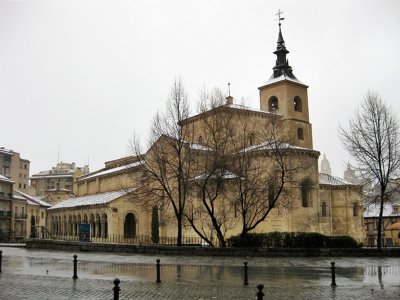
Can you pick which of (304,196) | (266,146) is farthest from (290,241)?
(304,196)

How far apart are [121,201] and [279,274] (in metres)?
30.4

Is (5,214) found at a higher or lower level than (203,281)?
higher

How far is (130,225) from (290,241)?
24611mm

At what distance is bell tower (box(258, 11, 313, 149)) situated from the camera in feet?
167

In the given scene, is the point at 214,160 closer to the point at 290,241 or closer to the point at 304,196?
the point at 290,241

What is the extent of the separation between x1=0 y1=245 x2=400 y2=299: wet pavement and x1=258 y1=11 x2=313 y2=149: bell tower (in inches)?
1144

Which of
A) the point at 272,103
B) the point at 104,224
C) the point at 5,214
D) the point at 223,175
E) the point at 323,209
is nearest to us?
the point at 223,175

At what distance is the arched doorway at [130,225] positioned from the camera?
48256 millimetres

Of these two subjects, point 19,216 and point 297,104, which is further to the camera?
point 19,216

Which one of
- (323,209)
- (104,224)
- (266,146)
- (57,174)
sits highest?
(57,174)

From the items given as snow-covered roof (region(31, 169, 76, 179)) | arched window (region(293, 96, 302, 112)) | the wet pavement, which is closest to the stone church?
arched window (region(293, 96, 302, 112))

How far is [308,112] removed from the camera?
53281 millimetres

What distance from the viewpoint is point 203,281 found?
52.2 feet

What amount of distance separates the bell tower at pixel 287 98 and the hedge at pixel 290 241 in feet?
71.1
